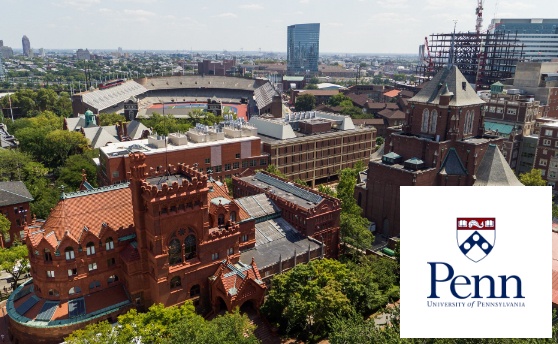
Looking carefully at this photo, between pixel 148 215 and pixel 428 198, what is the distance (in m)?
44.6

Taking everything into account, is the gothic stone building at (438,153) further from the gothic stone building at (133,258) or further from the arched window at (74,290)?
the arched window at (74,290)

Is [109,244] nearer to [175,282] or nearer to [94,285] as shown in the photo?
[94,285]

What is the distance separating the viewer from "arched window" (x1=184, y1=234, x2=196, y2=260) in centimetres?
5961

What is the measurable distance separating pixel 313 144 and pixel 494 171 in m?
55.3

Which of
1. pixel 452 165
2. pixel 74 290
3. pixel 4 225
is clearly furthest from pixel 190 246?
pixel 452 165

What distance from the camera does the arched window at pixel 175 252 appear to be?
191ft

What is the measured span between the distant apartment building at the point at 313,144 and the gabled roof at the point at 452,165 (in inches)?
1822

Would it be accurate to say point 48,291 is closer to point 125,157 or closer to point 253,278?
point 253,278

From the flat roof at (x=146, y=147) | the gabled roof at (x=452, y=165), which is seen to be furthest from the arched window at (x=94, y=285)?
the gabled roof at (x=452, y=165)

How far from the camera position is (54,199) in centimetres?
9681

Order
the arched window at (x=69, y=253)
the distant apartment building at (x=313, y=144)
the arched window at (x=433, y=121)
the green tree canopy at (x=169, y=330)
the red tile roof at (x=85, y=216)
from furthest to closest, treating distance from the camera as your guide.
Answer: the distant apartment building at (x=313, y=144) → the arched window at (x=433, y=121) → the red tile roof at (x=85, y=216) → the arched window at (x=69, y=253) → the green tree canopy at (x=169, y=330)

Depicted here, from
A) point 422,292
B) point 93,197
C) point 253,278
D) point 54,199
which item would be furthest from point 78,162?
point 422,292

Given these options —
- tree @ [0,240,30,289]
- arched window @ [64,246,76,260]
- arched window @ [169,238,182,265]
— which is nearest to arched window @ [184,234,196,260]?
arched window @ [169,238,182,265]

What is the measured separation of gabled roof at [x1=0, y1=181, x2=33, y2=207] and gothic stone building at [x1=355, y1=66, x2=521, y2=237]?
74.7 metres
